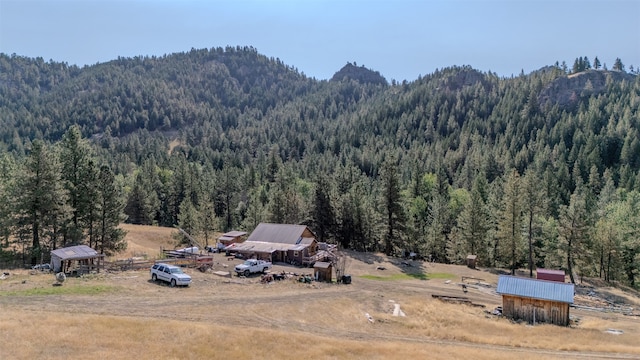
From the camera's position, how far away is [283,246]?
215 feet

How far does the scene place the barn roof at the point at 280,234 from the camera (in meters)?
66.7

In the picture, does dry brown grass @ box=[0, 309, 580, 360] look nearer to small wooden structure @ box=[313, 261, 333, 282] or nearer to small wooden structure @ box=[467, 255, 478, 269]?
small wooden structure @ box=[313, 261, 333, 282]

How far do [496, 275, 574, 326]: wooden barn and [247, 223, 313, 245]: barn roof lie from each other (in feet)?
98.1

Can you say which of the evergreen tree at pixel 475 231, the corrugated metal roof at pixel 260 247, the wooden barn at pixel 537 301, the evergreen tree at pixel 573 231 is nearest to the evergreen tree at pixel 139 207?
the corrugated metal roof at pixel 260 247

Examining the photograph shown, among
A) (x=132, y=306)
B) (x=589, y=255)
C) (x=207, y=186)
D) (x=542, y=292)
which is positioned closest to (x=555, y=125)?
(x=589, y=255)

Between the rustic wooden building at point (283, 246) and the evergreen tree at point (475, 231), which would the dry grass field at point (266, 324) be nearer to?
the rustic wooden building at point (283, 246)

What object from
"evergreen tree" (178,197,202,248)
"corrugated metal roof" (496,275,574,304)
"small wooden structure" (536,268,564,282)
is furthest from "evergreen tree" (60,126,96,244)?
"small wooden structure" (536,268,564,282)

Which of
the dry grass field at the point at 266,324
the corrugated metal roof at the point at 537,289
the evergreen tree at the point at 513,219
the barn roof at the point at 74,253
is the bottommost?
the dry grass field at the point at 266,324

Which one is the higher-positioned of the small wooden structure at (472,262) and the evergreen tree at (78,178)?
the evergreen tree at (78,178)

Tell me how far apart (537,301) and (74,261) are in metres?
49.3

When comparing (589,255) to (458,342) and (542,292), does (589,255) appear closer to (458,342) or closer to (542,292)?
(542,292)

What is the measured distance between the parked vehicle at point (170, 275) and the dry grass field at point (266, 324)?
3.44ft

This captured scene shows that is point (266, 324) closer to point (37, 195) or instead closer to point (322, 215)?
point (37, 195)

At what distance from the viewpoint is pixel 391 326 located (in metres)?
38.9
